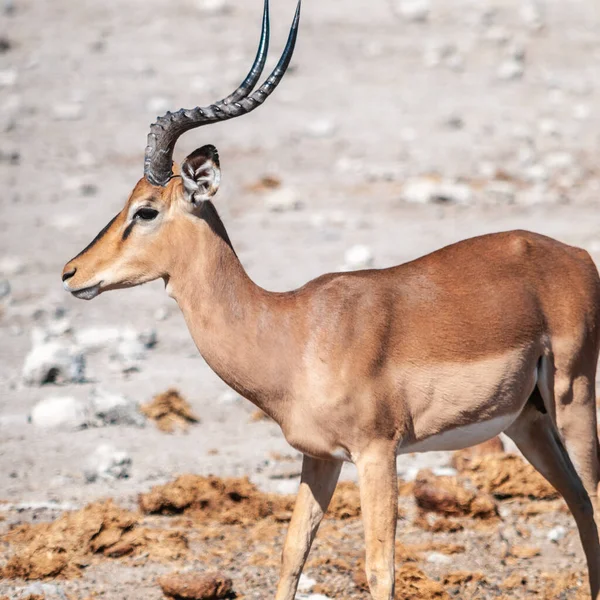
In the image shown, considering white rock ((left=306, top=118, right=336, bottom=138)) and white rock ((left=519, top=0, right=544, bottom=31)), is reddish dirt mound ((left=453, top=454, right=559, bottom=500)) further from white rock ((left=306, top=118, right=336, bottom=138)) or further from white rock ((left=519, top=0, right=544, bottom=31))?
white rock ((left=519, top=0, right=544, bottom=31))

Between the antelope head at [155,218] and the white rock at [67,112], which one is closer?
the antelope head at [155,218]

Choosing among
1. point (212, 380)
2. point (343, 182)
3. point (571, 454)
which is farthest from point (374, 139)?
point (571, 454)

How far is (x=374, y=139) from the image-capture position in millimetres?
20156

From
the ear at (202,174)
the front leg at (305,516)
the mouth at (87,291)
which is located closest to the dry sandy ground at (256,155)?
A: the front leg at (305,516)

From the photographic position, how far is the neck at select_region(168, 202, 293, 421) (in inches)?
245

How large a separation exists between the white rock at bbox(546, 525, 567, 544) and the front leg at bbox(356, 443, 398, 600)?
7.12 ft

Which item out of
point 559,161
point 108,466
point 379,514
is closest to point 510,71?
point 559,161

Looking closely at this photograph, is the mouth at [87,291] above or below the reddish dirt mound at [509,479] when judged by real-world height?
above

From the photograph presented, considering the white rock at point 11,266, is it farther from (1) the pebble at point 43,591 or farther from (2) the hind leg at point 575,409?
(2) the hind leg at point 575,409

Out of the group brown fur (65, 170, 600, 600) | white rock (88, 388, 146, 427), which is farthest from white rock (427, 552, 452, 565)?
white rock (88, 388, 146, 427)

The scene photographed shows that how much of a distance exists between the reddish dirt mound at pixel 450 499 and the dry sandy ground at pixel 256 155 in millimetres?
295

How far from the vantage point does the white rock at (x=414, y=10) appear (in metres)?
26.2

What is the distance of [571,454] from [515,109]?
15.2 metres

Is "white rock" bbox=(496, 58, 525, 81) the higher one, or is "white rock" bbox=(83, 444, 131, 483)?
"white rock" bbox=(496, 58, 525, 81)
